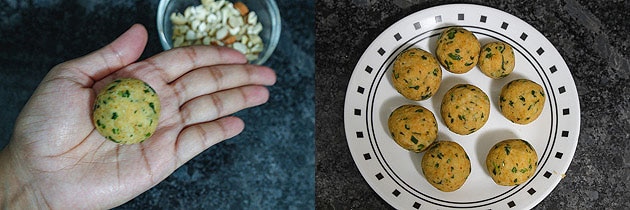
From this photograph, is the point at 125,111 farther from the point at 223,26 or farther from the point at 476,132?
the point at 476,132

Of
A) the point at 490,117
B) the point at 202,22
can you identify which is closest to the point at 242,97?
the point at 202,22

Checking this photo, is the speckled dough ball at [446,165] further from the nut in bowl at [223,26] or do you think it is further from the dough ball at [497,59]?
the nut in bowl at [223,26]

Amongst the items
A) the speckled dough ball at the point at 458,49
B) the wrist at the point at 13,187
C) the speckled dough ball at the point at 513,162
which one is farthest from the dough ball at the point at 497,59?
the wrist at the point at 13,187

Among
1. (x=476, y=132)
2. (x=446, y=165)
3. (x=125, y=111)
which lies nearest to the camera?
(x=125, y=111)

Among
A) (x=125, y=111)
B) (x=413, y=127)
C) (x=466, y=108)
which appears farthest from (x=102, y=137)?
(x=466, y=108)

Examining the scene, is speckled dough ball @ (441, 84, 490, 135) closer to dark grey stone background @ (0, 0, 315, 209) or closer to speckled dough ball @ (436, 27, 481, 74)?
speckled dough ball @ (436, 27, 481, 74)

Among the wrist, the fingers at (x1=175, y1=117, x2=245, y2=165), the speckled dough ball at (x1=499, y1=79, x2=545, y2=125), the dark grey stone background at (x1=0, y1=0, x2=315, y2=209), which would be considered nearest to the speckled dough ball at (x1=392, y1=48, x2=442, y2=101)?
the speckled dough ball at (x1=499, y1=79, x2=545, y2=125)
